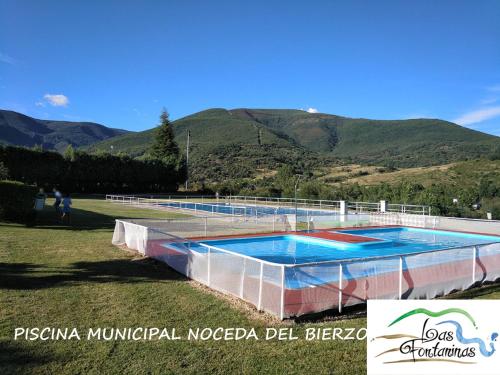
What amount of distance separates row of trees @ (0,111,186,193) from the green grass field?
34243 millimetres

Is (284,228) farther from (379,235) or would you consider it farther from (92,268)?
(92,268)

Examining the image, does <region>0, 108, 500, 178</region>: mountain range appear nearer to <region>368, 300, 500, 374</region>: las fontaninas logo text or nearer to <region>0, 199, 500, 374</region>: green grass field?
<region>0, 199, 500, 374</region>: green grass field

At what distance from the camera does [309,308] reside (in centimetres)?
611

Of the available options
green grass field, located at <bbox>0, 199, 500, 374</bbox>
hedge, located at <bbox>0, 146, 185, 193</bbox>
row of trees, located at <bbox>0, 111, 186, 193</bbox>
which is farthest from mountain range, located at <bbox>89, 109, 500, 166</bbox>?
green grass field, located at <bbox>0, 199, 500, 374</bbox>

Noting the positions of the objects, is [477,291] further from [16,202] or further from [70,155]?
[70,155]

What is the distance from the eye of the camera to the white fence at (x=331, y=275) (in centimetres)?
605

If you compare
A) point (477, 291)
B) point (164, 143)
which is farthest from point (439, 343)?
point (164, 143)

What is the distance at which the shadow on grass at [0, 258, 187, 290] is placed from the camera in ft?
24.5

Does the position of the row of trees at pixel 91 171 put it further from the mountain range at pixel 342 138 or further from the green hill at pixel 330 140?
the mountain range at pixel 342 138

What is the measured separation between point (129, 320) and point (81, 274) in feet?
10.4

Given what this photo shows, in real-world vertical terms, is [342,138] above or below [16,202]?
above

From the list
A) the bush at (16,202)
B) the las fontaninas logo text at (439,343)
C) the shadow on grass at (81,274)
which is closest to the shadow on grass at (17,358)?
the shadow on grass at (81,274)

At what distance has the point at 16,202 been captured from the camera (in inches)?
613

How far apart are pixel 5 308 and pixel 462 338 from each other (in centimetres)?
610
